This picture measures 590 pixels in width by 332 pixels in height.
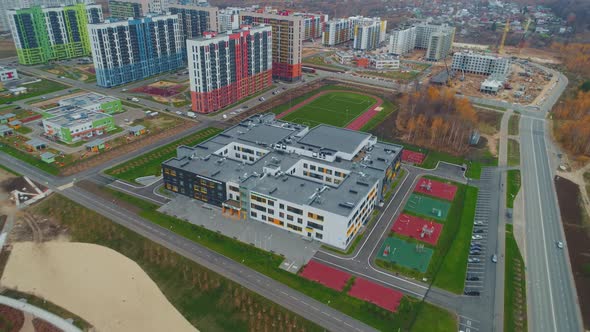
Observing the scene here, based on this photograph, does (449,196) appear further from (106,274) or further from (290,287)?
(106,274)

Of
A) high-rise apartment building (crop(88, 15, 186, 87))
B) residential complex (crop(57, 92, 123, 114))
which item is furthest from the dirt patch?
high-rise apartment building (crop(88, 15, 186, 87))

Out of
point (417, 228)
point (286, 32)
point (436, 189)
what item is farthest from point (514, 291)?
point (286, 32)

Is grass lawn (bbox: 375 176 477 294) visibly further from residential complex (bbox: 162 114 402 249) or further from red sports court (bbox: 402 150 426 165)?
red sports court (bbox: 402 150 426 165)

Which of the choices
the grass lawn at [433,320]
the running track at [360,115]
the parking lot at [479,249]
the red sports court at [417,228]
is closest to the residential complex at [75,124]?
the running track at [360,115]

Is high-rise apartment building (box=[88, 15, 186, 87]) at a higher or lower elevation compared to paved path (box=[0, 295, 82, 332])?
higher

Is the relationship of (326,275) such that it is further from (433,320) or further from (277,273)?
(433,320)
